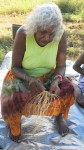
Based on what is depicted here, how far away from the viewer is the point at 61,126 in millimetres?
3008

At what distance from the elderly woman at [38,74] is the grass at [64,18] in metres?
1.78

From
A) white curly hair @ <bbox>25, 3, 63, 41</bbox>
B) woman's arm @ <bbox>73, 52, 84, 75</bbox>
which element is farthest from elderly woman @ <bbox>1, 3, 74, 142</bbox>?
woman's arm @ <bbox>73, 52, 84, 75</bbox>

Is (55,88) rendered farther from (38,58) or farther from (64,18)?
(64,18)

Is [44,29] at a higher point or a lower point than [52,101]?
higher

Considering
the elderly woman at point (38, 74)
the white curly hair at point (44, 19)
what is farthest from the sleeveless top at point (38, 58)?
the white curly hair at point (44, 19)

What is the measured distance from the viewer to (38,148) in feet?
9.23

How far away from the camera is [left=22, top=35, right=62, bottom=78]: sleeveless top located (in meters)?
2.87

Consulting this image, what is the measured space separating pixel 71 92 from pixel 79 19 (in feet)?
12.0

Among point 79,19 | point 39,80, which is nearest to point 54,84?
point 39,80

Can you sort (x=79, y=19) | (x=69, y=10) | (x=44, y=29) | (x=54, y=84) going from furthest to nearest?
1. (x=69, y=10)
2. (x=79, y=19)
3. (x=54, y=84)
4. (x=44, y=29)

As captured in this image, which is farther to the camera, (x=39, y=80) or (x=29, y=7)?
(x=29, y=7)

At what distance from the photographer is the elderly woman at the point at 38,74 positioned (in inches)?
106

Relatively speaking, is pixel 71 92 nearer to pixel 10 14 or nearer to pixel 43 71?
A: pixel 43 71

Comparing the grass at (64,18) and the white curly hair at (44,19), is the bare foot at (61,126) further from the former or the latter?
the grass at (64,18)
